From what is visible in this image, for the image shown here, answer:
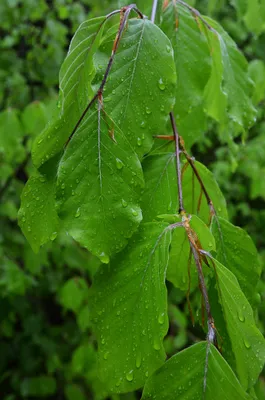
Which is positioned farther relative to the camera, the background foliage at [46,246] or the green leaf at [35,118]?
the background foliage at [46,246]

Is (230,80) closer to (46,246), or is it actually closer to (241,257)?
(241,257)

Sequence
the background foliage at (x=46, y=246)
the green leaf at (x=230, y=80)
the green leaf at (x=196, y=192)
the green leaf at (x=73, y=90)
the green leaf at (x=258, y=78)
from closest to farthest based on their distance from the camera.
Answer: the green leaf at (x=73, y=90), the green leaf at (x=196, y=192), the green leaf at (x=230, y=80), the green leaf at (x=258, y=78), the background foliage at (x=46, y=246)

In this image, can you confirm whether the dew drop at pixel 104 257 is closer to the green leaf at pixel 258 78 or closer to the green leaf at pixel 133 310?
→ the green leaf at pixel 133 310

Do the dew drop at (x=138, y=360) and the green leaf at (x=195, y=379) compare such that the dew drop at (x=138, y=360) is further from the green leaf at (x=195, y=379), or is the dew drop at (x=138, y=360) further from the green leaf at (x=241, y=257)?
the green leaf at (x=241, y=257)

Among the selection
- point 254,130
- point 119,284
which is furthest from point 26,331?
point 119,284

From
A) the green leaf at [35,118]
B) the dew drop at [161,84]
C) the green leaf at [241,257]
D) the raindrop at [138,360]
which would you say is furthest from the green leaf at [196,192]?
the green leaf at [35,118]

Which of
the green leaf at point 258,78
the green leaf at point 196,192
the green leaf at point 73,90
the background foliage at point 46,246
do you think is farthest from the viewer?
the background foliage at point 46,246

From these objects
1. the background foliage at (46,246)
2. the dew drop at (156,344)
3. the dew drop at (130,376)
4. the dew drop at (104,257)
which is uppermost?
the dew drop at (104,257)

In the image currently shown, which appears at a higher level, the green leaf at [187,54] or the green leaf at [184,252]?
the green leaf at [187,54]
